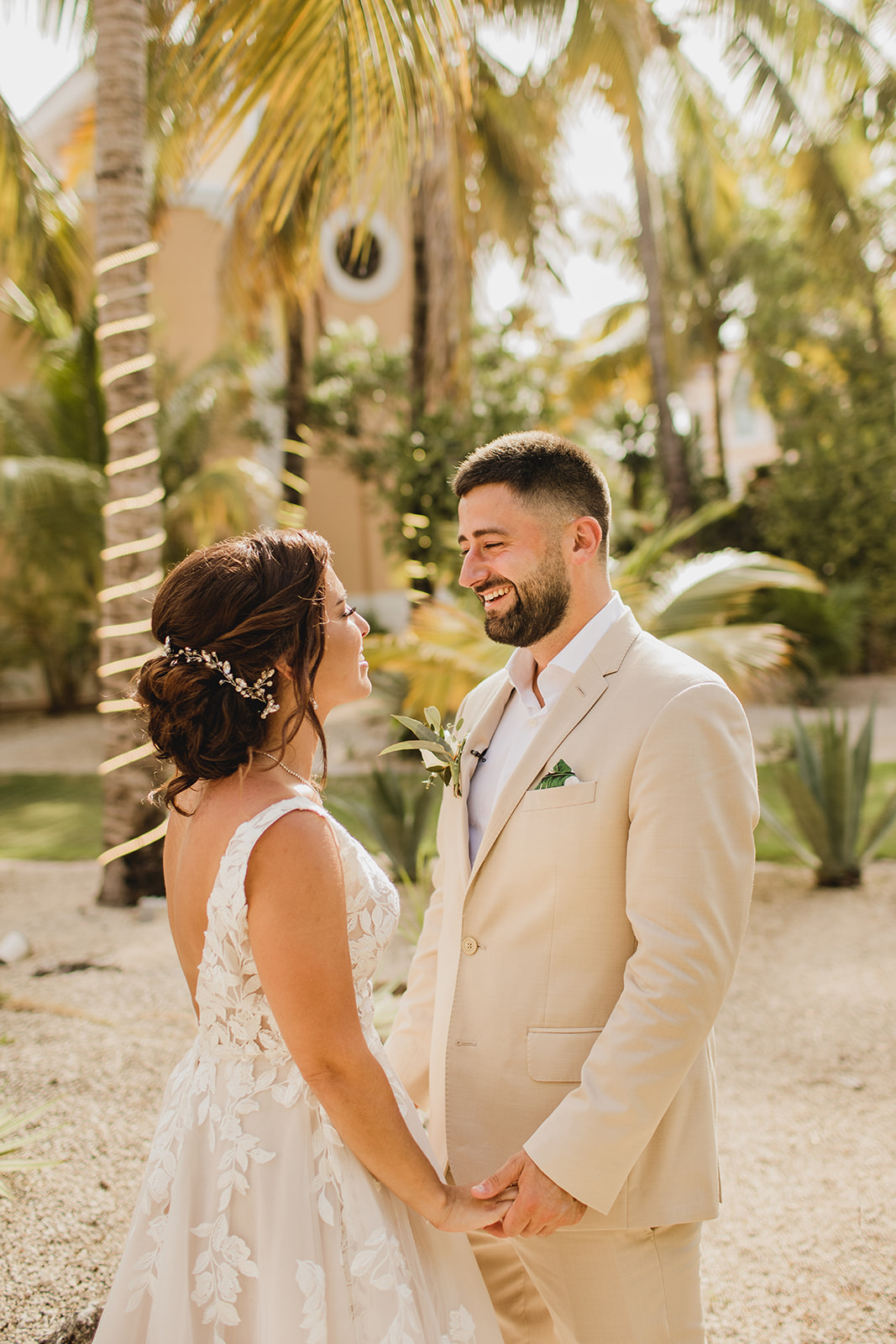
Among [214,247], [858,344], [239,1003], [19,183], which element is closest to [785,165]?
[858,344]

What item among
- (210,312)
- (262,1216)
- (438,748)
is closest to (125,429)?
(438,748)

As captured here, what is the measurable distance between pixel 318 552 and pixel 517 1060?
1131 millimetres

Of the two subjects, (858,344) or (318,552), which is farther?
(858,344)

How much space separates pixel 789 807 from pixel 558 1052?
6695 mm

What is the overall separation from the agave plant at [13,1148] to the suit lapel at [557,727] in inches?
74.3

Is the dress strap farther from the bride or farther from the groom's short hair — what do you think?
the groom's short hair

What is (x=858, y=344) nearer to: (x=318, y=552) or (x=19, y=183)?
(x=19, y=183)

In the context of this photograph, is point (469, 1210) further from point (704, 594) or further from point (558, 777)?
point (704, 594)

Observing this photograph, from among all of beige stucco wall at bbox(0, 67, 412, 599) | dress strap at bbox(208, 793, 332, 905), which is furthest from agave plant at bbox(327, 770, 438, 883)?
beige stucco wall at bbox(0, 67, 412, 599)

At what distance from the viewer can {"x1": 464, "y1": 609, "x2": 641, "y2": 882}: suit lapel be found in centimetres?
202

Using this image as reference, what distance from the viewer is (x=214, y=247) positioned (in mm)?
18094

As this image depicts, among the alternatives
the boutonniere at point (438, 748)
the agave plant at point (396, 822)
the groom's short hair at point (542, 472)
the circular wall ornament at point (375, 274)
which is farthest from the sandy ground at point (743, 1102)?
the circular wall ornament at point (375, 274)

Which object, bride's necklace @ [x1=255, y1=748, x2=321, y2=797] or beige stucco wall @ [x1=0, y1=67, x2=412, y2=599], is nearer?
bride's necklace @ [x1=255, y1=748, x2=321, y2=797]

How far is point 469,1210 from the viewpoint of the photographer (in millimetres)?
1765
